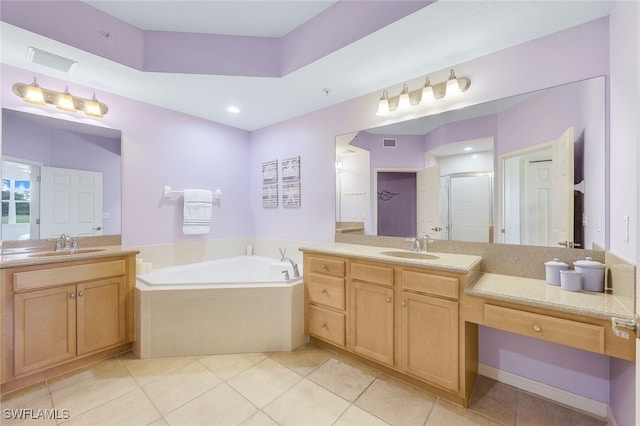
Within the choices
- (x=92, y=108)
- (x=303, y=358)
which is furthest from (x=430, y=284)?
(x=92, y=108)

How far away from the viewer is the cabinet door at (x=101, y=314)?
2.02m

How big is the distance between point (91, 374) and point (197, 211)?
1.66 m

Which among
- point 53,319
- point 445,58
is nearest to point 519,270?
point 445,58

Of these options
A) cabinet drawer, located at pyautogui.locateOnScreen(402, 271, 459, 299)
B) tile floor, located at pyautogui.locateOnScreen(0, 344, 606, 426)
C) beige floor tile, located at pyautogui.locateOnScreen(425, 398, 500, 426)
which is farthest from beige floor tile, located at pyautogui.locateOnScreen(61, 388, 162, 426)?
cabinet drawer, located at pyautogui.locateOnScreen(402, 271, 459, 299)

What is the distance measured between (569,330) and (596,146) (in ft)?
3.56

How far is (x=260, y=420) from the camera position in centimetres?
153

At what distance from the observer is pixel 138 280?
2.37 m

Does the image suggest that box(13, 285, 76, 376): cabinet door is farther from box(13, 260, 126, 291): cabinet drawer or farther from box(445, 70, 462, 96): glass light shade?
box(445, 70, 462, 96): glass light shade

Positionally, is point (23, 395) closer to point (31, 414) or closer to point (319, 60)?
point (31, 414)

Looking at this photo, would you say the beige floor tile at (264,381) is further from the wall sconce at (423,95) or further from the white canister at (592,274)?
the wall sconce at (423,95)

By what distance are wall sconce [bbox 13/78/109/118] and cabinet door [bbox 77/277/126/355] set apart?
1.52 meters

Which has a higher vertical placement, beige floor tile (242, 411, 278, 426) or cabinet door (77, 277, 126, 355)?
cabinet door (77, 277, 126, 355)

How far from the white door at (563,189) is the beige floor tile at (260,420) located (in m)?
2.08

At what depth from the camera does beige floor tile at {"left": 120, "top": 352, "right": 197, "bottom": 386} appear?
193cm
